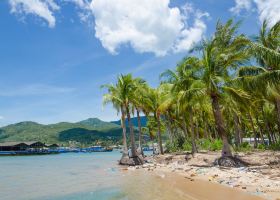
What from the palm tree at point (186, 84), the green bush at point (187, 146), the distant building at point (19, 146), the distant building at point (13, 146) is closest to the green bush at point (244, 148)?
the palm tree at point (186, 84)

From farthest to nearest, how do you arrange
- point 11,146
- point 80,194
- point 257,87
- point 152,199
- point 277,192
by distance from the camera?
1. point 11,146
2. point 257,87
3. point 80,194
4. point 152,199
5. point 277,192

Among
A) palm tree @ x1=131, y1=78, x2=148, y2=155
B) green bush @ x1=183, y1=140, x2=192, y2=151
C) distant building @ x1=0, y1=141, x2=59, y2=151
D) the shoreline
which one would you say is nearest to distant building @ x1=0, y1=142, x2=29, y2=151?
distant building @ x1=0, y1=141, x2=59, y2=151

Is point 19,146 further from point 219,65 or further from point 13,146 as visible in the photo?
point 219,65

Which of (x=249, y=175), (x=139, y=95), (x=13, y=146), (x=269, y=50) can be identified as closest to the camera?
(x=249, y=175)

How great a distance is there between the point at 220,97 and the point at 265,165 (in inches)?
243

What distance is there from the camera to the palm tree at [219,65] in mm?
22266

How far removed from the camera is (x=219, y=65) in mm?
23391

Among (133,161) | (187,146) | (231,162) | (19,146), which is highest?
(19,146)

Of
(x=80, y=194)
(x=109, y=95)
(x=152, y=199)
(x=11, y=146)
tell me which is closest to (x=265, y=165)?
(x=152, y=199)

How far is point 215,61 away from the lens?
22875 millimetres

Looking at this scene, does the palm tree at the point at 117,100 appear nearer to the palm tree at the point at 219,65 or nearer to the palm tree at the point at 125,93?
the palm tree at the point at 125,93

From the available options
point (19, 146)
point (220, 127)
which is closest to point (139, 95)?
point (220, 127)

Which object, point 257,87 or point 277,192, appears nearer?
point 277,192

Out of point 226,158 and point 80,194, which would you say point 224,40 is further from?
point 80,194
